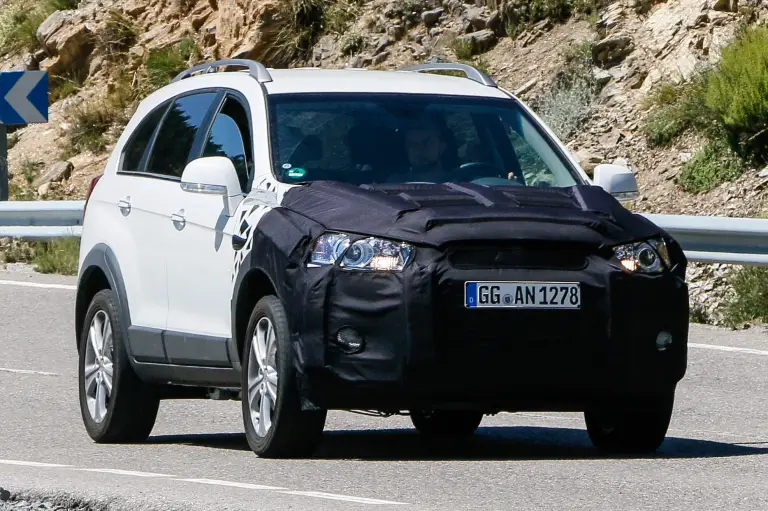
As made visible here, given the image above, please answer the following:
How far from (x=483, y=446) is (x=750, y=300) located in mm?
5911

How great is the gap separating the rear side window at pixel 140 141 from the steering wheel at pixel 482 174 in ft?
6.51

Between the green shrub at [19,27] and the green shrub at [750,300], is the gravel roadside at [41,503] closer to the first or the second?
the green shrub at [750,300]

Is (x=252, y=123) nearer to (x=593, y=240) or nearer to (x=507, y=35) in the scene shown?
(x=593, y=240)

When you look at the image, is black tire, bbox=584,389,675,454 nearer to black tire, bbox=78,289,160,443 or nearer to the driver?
the driver

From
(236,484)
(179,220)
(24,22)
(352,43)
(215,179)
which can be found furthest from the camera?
(24,22)

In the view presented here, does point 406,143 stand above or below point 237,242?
above

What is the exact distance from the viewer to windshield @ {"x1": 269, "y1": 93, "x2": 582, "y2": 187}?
820 centimetres

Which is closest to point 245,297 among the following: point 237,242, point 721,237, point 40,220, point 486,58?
point 237,242

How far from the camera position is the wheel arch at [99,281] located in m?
9.06

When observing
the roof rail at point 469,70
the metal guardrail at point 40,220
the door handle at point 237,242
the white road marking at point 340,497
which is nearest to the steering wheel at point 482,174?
the roof rail at point 469,70

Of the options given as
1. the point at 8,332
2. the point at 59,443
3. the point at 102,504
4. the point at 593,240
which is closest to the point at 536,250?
the point at 593,240

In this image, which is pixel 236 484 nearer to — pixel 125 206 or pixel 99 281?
pixel 125 206

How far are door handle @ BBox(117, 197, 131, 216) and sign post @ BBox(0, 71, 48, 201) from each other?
36.4 feet

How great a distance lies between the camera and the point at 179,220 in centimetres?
862
